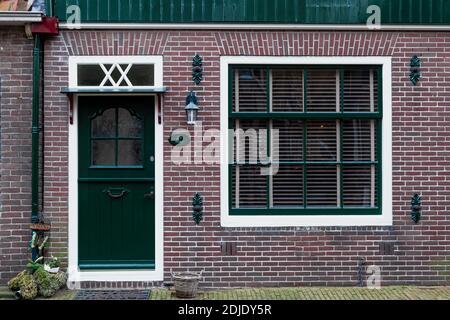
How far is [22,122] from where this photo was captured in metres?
8.65

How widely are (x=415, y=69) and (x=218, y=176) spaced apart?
9.46 feet

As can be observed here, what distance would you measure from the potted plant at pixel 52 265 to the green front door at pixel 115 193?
31 centimetres

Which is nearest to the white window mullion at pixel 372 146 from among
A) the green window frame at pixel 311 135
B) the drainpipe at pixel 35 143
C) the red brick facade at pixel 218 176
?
the green window frame at pixel 311 135

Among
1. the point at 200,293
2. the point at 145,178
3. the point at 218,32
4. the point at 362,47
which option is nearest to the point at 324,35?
the point at 362,47

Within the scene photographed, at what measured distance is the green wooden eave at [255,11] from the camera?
8.66 metres

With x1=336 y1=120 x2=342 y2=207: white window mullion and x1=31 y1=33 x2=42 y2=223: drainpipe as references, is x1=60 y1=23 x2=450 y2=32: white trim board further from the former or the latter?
x1=336 y1=120 x2=342 y2=207: white window mullion

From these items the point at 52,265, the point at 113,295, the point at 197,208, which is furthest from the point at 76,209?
the point at 197,208

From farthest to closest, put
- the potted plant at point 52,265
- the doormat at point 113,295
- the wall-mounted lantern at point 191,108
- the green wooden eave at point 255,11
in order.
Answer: the green wooden eave at point 255,11 → the wall-mounted lantern at point 191,108 → the potted plant at point 52,265 → the doormat at point 113,295

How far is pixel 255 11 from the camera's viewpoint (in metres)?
8.72

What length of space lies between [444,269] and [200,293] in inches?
124

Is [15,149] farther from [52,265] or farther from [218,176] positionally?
[218,176]

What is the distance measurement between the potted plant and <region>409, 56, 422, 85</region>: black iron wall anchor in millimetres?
5072

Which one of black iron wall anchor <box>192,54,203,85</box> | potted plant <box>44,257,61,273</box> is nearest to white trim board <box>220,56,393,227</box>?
black iron wall anchor <box>192,54,203,85</box>

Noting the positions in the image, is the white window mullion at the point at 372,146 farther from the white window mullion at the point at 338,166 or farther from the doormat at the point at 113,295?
the doormat at the point at 113,295
